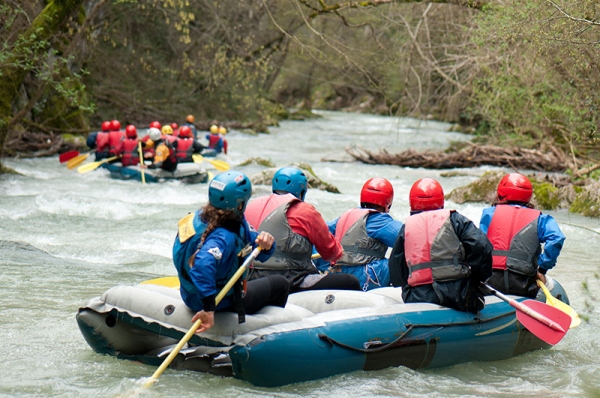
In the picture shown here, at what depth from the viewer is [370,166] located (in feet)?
61.8

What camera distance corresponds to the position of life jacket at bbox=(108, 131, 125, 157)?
16.0 meters

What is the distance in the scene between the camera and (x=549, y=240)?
18.5 feet

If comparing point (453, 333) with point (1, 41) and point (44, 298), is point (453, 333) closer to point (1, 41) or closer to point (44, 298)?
point (44, 298)

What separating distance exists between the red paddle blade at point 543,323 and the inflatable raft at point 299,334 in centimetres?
21

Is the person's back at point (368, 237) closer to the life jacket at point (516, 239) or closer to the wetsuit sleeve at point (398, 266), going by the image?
the wetsuit sleeve at point (398, 266)

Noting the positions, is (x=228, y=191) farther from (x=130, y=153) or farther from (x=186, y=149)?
(x=186, y=149)

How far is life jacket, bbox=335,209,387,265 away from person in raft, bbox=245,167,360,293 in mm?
410

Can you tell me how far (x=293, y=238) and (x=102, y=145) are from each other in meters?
11.6

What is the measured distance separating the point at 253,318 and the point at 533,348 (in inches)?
88.8

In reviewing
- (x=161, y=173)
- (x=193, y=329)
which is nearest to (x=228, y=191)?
(x=193, y=329)

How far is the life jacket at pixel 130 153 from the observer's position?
15875 millimetres

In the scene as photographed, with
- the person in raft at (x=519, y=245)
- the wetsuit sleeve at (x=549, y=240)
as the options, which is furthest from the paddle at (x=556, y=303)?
the wetsuit sleeve at (x=549, y=240)

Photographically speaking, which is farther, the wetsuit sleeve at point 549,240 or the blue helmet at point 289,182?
the wetsuit sleeve at point 549,240

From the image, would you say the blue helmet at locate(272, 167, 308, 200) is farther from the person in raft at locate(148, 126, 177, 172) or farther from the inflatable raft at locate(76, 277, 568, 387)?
the person in raft at locate(148, 126, 177, 172)
